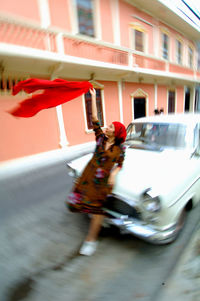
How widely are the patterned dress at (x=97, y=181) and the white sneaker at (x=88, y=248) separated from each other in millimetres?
475

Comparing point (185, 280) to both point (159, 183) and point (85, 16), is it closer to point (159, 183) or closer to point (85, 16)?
point (159, 183)

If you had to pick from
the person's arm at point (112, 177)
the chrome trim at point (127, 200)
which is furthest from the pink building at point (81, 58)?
the chrome trim at point (127, 200)

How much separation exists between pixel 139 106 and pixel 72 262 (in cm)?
986

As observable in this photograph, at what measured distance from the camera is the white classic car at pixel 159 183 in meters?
1.74

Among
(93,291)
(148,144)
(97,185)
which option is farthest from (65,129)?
(93,291)

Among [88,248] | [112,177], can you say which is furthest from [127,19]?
[88,248]

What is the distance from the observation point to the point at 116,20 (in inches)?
313

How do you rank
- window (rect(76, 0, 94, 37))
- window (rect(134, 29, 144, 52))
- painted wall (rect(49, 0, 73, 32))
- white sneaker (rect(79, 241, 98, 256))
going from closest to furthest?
white sneaker (rect(79, 241, 98, 256)) < painted wall (rect(49, 0, 73, 32)) < window (rect(76, 0, 94, 37)) < window (rect(134, 29, 144, 52))

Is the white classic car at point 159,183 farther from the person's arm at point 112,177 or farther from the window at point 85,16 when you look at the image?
the window at point 85,16

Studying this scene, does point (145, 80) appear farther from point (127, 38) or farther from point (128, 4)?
point (128, 4)

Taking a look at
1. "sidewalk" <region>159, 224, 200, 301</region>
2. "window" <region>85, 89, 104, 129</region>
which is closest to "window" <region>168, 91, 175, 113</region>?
"window" <region>85, 89, 104, 129</region>

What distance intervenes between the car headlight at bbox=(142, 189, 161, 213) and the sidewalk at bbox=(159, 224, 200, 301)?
0.73 m

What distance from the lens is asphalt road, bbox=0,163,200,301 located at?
162 cm

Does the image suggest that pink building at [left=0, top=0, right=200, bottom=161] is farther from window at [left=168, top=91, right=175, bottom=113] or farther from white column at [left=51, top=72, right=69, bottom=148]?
window at [left=168, top=91, right=175, bottom=113]
